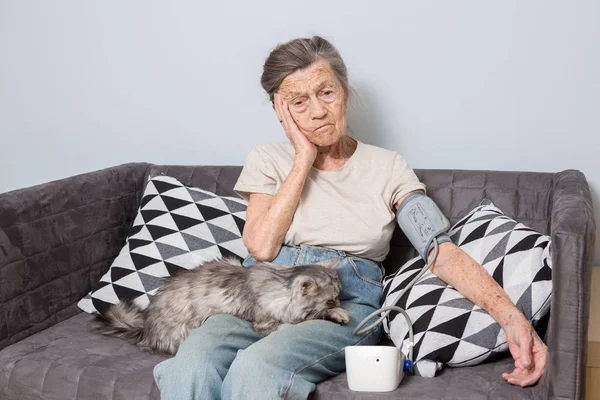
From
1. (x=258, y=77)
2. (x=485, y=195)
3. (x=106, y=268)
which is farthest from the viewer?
(x=258, y=77)

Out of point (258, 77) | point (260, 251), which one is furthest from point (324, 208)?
point (258, 77)

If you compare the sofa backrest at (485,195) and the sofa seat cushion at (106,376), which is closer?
the sofa seat cushion at (106,376)

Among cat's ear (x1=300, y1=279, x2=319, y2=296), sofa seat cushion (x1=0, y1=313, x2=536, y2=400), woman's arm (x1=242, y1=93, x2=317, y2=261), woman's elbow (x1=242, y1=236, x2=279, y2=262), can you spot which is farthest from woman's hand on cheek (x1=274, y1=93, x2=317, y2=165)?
sofa seat cushion (x1=0, y1=313, x2=536, y2=400)

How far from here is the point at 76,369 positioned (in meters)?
1.88

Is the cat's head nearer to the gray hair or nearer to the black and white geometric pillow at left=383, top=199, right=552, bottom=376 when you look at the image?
the black and white geometric pillow at left=383, top=199, right=552, bottom=376

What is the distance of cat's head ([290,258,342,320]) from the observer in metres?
1.79

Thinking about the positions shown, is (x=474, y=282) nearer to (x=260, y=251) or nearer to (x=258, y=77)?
(x=260, y=251)

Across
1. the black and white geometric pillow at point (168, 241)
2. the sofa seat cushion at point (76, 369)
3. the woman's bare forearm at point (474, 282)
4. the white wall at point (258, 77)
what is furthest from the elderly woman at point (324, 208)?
the white wall at point (258, 77)

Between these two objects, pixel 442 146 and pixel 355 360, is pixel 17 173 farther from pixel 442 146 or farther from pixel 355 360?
pixel 355 360

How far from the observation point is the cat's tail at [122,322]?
6.84ft

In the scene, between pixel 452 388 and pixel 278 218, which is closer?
pixel 452 388

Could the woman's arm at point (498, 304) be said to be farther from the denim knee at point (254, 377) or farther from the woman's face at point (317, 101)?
the denim knee at point (254, 377)

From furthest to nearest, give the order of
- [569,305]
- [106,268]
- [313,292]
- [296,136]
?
[106,268]
[296,136]
[313,292]
[569,305]

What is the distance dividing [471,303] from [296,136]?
2.04ft
